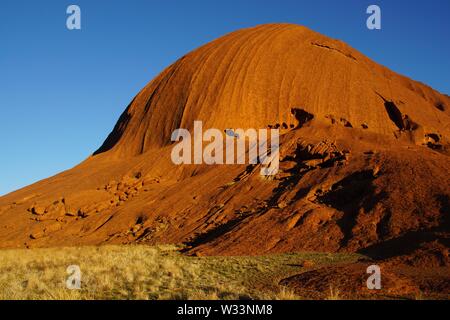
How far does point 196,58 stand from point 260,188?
23068mm

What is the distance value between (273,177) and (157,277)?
42.7 ft

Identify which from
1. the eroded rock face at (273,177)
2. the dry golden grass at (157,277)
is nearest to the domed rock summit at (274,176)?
the eroded rock face at (273,177)

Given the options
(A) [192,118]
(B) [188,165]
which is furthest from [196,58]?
(B) [188,165]

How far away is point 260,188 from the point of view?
24.2 meters

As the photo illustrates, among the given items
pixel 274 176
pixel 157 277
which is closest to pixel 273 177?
pixel 274 176

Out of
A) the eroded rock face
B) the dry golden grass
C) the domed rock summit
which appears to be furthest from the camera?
the eroded rock face

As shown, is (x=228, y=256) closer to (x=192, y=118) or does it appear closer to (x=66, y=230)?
(x=66, y=230)

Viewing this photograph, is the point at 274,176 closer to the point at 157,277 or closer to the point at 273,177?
the point at 273,177

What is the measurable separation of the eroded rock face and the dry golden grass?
84.9 inches

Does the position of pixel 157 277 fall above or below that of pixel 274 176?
below

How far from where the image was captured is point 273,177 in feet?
81.8

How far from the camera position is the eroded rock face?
1789 centimetres

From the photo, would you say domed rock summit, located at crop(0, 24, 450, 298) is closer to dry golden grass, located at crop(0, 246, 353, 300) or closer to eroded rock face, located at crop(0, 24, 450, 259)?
eroded rock face, located at crop(0, 24, 450, 259)

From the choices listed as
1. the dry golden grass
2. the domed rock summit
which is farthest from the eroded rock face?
the dry golden grass
